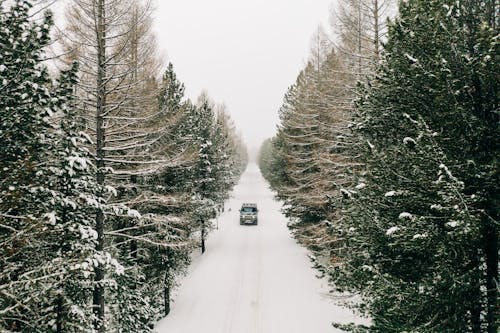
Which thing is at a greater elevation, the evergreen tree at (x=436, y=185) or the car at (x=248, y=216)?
the evergreen tree at (x=436, y=185)

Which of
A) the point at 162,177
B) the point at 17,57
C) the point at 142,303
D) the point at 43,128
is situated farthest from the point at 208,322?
the point at 17,57

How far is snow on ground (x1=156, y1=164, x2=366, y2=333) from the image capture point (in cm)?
1425

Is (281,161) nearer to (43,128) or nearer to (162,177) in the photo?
(162,177)

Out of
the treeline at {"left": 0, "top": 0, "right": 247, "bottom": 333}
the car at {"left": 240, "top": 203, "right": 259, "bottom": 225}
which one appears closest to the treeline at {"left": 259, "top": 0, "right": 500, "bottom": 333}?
the treeline at {"left": 0, "top": 0, "right": 247, "bottom": 333}

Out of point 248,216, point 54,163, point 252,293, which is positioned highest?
point 54,163

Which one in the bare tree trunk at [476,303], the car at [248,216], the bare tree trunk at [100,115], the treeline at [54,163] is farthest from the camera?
the car at [248,216]

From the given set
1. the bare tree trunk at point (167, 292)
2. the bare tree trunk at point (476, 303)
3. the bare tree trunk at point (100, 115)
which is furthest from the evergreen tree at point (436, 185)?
the bare tree trunk at point (167, 292)

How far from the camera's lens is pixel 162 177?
1552 centimetres

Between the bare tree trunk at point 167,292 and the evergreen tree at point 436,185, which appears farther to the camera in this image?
the bare tree trunk at point 167,292

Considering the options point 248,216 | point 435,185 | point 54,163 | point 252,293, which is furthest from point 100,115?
point 248,216

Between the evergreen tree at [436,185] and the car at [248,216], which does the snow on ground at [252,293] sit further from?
the car at [248,216]

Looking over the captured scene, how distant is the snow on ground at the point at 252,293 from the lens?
14.2 metres

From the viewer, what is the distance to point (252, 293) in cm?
1742

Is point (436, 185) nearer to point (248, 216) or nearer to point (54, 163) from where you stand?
point (54, 163)
